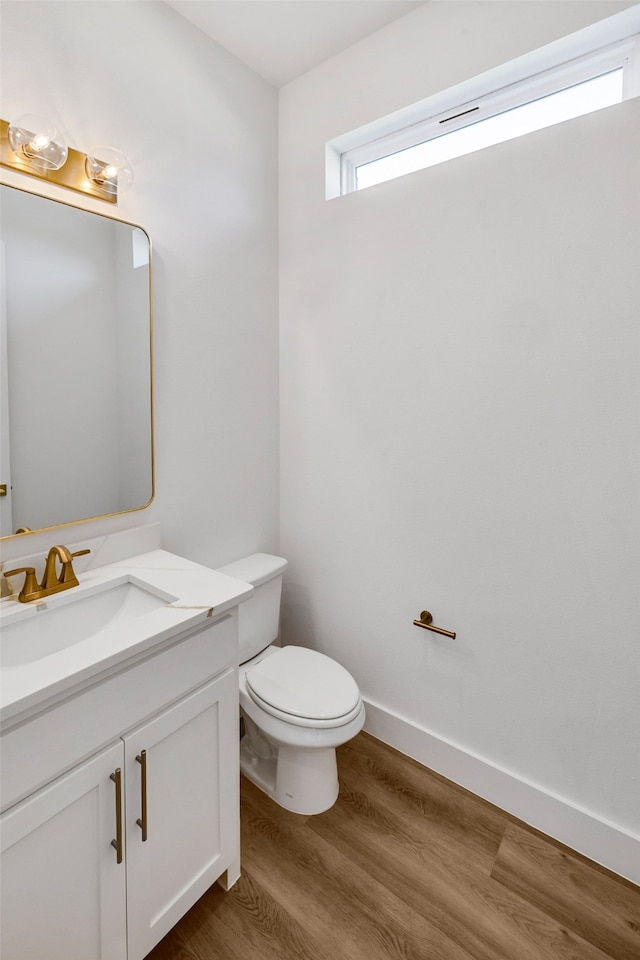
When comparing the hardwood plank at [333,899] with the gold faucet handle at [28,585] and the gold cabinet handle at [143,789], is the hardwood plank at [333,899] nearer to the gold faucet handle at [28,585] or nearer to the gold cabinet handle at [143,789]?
the gold cabinet handle at [143,789]

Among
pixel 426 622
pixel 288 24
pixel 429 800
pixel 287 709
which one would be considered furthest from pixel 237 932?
pixel 288 24

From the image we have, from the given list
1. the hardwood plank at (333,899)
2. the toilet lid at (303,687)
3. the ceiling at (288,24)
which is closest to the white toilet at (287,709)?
the toilet lid at (303,687)

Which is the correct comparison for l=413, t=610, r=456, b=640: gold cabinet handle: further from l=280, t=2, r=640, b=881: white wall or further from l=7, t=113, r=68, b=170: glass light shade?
l=7, t=113, r=68, b=170: glass light shade

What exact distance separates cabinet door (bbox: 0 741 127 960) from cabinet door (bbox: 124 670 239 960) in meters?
0.04

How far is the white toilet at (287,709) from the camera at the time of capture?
1478mm

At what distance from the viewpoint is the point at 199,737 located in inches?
46.7

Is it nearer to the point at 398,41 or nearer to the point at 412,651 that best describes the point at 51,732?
the point at 412,651

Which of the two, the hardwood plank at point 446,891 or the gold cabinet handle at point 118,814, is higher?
the gold cabinet handle at point 118,814

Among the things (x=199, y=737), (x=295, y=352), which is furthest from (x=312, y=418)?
(x=199, y=737)

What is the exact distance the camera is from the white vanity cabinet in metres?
0.86

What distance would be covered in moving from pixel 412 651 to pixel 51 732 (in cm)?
129

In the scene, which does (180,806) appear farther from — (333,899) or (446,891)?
(446,891)

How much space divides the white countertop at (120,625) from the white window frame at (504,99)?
5.42 ft

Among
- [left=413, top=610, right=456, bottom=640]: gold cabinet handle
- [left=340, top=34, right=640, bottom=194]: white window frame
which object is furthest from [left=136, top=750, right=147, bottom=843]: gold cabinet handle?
[left=340, top=34, right=640, bottom=194]: white window frame
